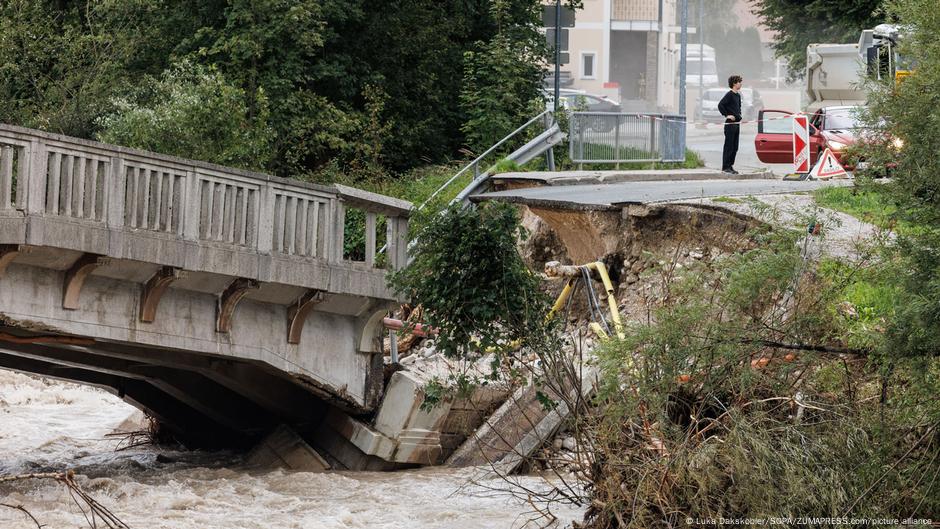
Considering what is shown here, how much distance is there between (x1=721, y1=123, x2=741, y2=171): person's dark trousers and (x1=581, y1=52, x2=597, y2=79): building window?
155ft

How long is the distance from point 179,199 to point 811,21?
93.3ft

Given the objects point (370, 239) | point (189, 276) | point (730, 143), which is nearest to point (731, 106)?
point (730, 143)

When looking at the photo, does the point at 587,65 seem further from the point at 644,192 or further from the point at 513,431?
the point at 513,431

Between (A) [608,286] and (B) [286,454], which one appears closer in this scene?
(A) [608,286]

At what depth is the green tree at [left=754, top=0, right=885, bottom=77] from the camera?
3619 cm

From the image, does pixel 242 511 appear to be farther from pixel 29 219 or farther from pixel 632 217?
pixel 632 217

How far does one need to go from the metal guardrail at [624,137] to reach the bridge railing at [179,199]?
11545 millimetres

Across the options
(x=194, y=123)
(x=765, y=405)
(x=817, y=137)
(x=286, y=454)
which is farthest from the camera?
(x=817, y=137)

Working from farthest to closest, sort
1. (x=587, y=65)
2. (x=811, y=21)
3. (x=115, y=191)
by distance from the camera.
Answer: (x=587, y=65) → (x=811, y=21) → (x=115, y=191)

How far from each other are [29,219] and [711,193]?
32.1 ft

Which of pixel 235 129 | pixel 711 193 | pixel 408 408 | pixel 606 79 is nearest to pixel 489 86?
pixel 235 129

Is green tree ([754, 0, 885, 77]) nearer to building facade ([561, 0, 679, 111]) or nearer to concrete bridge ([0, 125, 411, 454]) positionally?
concrete bridge ([0, 125, 411, 454])

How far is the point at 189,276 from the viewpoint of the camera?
15.3m

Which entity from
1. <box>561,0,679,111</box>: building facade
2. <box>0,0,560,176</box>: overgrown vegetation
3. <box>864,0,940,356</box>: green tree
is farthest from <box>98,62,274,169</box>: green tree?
<box>561,0,679,111</box>: building facade
